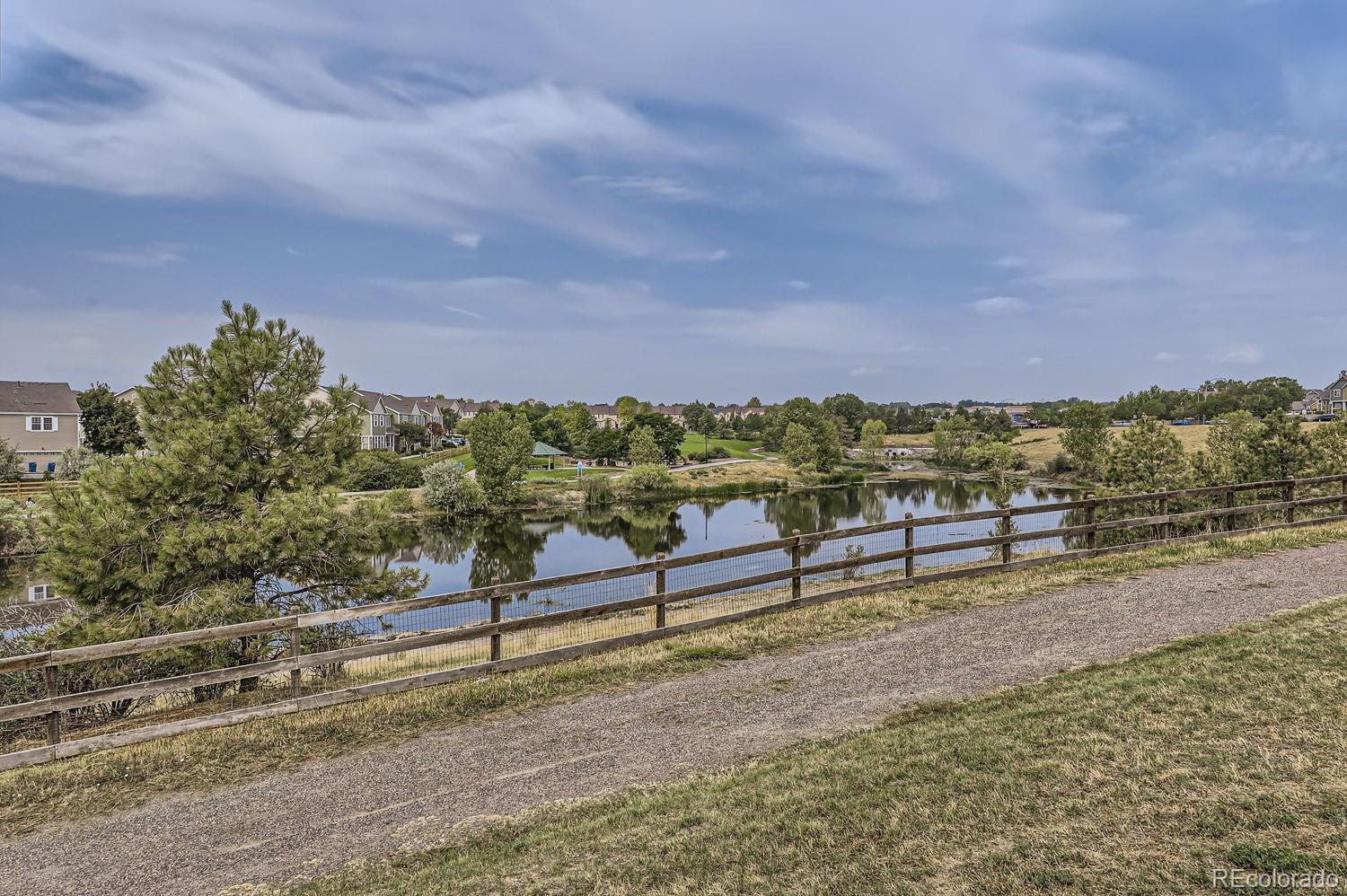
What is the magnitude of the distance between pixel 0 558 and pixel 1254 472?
59.5 m

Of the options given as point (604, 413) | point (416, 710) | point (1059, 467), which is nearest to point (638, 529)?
point (416, 710)

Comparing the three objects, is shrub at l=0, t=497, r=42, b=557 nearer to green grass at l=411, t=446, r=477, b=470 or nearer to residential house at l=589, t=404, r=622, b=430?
green grass at l=411, t=446, r=477, b=470

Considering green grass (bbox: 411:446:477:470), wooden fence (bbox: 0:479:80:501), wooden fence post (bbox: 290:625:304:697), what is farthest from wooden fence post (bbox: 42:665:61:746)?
green grass (bbox: 411:446:477:470)

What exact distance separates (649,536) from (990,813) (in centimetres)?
4339

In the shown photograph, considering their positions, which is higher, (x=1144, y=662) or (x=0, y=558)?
(x=1144, y=662)

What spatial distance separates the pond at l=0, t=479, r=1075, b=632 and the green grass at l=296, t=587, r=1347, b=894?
9341mm

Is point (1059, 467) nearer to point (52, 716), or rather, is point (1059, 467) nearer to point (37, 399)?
point (52, 716)

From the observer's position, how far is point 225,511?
13.1 metres

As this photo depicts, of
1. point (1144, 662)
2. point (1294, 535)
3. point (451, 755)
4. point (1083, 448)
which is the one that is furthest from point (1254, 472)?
point (1083, 448)

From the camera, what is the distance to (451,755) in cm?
671

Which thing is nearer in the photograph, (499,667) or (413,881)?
(413,881)

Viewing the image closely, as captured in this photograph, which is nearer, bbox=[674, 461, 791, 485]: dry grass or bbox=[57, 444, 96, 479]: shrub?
bbox=[57, 444, 96, 479]: shrub

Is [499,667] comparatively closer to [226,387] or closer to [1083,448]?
[226,387]

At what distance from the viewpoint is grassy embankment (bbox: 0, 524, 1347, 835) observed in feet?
20.9
